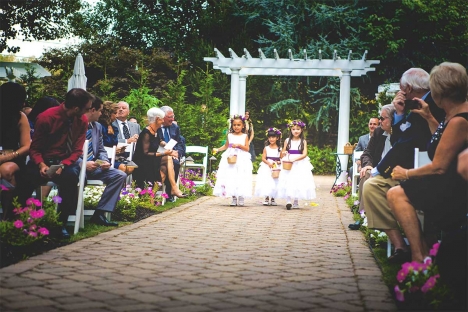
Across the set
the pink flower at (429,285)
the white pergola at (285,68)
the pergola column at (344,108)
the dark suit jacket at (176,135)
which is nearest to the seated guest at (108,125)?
the dark suit jacket at (176,135)

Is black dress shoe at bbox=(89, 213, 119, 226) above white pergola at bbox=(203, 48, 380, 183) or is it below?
below

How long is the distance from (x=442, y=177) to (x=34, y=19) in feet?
68.5

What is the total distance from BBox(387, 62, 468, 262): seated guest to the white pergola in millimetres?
14339

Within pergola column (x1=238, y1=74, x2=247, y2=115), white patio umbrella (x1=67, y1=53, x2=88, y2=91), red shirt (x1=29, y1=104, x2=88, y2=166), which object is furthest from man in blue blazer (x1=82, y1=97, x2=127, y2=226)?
pergola column (x1=238, y1=74, x2=247, y2=115)

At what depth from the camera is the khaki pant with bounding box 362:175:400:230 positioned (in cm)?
610

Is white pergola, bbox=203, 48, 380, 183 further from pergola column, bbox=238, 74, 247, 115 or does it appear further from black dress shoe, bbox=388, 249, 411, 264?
black dress shoe, bbox=388, 249, 411, 264

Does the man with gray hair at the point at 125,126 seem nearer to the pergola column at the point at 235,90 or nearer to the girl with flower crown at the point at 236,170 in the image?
the girl with flower crown at the point at 236,170

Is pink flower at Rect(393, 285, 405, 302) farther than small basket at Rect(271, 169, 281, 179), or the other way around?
small basket at Rect(271, 169, 281, 179)

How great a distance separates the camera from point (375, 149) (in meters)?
8.80

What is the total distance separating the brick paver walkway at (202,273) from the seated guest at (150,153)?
281cm

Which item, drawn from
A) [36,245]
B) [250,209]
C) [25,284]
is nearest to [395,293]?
[25,284]

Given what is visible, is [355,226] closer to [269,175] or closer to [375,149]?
[375,149]

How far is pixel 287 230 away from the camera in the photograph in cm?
863

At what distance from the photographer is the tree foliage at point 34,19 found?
22.0 metres
